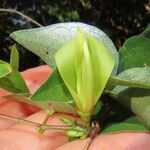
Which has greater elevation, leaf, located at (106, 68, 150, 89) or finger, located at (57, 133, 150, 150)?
leaf, located at (106, 68, 150, 89)

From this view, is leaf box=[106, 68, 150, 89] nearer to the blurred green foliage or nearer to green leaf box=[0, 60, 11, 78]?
green leaf box=[0, 60, 11, 78]

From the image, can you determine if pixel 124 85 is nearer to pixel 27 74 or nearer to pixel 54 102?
pixel 54 102

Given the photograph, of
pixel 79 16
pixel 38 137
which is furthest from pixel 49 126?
pixel 79 16

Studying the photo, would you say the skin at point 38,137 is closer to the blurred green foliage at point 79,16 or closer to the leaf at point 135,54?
the leaf at point 135,54

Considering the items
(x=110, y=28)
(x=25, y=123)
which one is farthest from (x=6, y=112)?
(x=110, y=28)

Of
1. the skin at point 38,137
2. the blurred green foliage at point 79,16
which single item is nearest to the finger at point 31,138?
the skin at point 38,137

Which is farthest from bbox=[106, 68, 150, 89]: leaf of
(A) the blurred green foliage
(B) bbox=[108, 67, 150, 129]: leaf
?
(A) the blurred green foliage
